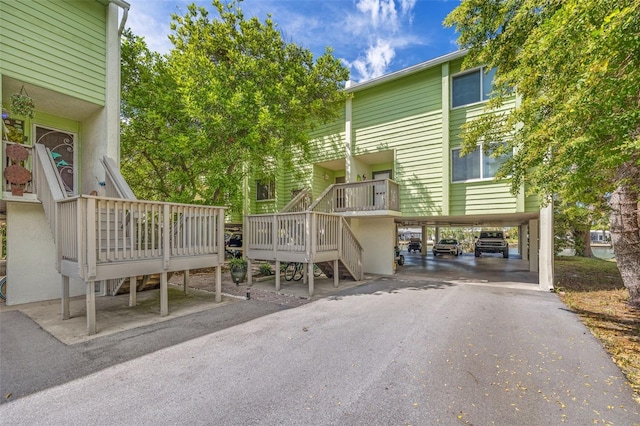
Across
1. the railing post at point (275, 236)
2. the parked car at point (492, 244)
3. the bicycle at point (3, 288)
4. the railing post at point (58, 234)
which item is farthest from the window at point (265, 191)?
the parked car at point (492, 244)

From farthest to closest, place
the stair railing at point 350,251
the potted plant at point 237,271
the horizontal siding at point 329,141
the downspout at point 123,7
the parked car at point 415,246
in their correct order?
the parked car at point 415,246 < the horizontal siding at point 329,141 < the stair railing at point 350,251 < the potted plant at point 237,271 < the downspout at point 123,7

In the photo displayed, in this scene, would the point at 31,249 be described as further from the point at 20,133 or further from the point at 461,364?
the point at 461,364

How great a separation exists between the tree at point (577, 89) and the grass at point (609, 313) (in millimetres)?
794

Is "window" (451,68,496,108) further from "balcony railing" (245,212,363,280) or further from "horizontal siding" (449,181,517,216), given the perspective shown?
"balcony railing" (245,212,363,280)

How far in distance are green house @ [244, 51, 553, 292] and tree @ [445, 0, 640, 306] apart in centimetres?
185

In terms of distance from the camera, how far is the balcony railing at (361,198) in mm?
10148

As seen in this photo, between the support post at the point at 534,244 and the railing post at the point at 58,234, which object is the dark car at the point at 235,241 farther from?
the support post at the point at 534,244

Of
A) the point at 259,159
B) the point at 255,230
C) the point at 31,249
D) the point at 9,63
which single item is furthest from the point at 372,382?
the point at 9,63

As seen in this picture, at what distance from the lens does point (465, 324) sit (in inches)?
216

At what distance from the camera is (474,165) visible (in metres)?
10.0

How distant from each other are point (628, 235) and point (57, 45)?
47.1ft

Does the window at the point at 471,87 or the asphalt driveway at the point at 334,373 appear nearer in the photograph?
the asphalt driveway at the point at 334,373

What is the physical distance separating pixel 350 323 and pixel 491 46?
7637mm

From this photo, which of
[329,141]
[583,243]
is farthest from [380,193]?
[583,243]
